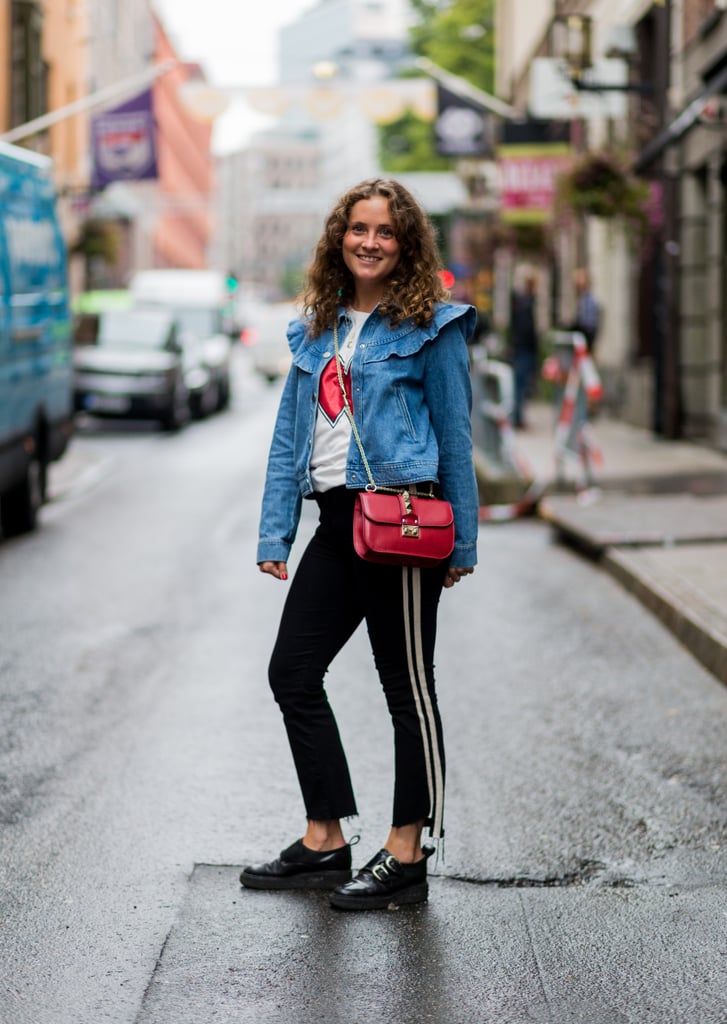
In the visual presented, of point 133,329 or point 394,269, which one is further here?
point 133,329

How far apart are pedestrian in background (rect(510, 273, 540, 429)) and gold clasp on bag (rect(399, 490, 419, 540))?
18.7 metres

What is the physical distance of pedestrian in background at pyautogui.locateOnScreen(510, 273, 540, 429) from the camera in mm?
23094

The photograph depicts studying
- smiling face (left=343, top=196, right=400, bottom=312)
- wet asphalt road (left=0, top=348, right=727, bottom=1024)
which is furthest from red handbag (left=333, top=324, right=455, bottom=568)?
wet asphalt road (left=0, top=348, right=727, bottom=1024)

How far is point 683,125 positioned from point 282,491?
1216 centimetres

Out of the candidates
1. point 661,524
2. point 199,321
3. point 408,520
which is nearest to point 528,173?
point 199,321

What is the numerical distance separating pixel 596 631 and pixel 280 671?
4.54 metres

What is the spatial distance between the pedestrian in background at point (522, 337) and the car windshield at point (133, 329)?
5269 millimetres

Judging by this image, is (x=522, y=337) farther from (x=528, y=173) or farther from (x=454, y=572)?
(x=454, y=572)

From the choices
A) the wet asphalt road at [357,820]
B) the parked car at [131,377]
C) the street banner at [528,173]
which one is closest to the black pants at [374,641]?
the wet asphalt road at [357,820]

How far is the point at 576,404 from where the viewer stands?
14469 mm

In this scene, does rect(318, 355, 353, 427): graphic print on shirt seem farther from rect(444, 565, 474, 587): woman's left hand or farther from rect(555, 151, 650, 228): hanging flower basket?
rect(555, 151, 650, 228): hanging flower basket

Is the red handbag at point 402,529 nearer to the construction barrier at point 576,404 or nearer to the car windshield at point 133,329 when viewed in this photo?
the construction barrier at point 576,404

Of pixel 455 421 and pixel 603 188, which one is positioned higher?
pixel 603 188

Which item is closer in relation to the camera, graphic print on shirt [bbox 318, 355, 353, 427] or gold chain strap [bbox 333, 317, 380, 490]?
gold chain strap [bbox 333, 317, 380, 490]
